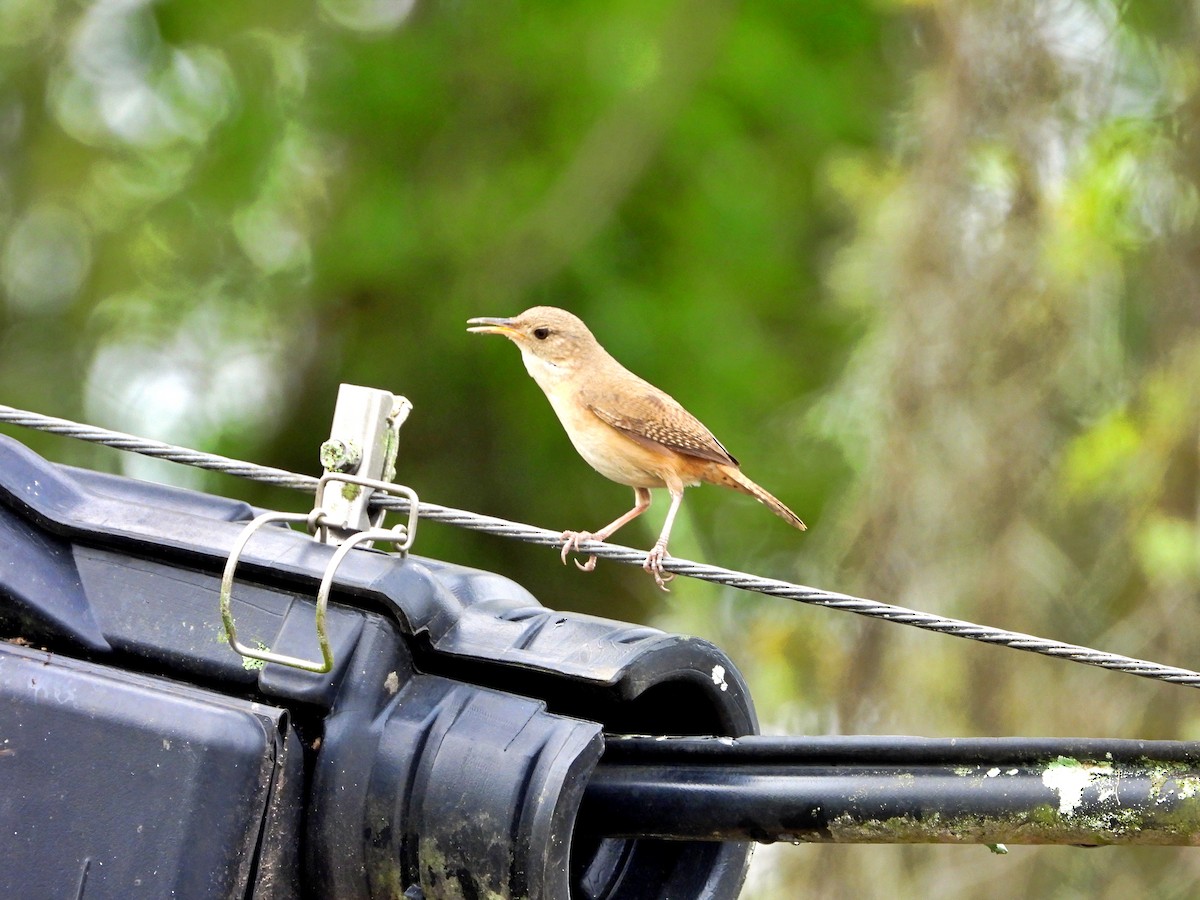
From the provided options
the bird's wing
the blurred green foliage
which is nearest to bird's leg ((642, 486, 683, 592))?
the bird's wing

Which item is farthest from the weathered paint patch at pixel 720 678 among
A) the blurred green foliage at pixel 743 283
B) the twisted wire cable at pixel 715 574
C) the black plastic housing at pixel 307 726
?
the blurred green foliage at pixel 743 283

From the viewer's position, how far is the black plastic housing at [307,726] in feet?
6.91

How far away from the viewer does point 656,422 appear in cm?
481

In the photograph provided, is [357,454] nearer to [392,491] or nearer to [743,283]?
[392,491]

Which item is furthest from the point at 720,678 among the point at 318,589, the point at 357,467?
the point at 357,467

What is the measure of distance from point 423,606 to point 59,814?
0.58 m

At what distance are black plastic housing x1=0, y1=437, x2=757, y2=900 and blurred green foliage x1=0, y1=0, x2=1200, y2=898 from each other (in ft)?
13.7

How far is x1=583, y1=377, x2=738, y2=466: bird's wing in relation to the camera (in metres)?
4.75

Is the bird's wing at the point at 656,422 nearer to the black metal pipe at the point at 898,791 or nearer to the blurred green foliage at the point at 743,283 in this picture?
the blurred green foliage at the point at 743,283

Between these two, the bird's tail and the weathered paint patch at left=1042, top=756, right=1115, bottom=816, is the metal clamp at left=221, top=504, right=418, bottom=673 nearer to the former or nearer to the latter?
the weathered paint patch at left=1042, top=756, right=1115, bottom=816

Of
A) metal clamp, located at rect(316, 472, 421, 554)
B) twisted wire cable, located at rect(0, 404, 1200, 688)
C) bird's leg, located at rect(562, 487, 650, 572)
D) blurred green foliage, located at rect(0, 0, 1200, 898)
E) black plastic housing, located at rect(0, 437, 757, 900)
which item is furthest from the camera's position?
blurred green foliage, located at rect(0, 0, 1200, 898)

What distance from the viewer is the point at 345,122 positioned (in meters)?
9.99

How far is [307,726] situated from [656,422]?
2689mm

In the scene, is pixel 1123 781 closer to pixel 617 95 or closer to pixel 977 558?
pixel 977 558
